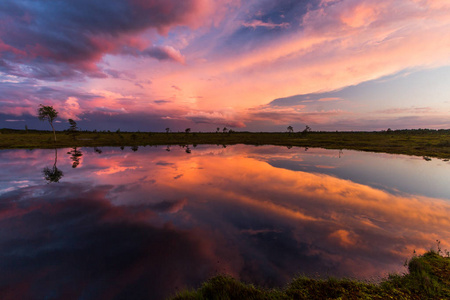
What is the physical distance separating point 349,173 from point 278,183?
13364mm

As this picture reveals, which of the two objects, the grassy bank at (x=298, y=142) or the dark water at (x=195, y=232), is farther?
the grassy bank at (x=298, y=142)

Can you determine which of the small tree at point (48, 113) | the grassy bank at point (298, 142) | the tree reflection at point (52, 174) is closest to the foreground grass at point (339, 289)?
the tree reflection at point (52, 174)

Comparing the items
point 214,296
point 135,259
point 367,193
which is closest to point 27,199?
point 135,259

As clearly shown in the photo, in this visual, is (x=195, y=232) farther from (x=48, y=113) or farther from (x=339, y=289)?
(x=48, y=113)

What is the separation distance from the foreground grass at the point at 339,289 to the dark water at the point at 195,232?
708 mm

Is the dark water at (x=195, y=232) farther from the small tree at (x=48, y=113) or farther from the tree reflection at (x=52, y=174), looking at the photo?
the small tree at (x=48, y=113)

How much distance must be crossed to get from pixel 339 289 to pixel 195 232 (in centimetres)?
752

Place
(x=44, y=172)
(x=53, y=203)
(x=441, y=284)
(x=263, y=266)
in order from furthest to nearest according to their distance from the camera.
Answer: (x=44, y=172)
(x=53, y=203)
(x=263, y=266)
(x=441, y=284)

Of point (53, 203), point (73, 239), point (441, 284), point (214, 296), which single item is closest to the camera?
point (214, 296)

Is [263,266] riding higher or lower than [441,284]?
lower

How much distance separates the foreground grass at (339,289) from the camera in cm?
609

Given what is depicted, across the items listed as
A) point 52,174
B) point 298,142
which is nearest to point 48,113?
point 52,174

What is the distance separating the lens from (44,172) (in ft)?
81.4

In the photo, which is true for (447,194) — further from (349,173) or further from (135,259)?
(135,259)
